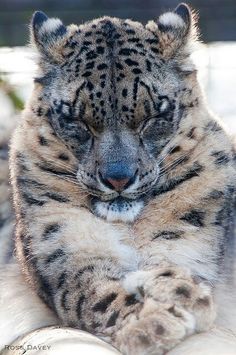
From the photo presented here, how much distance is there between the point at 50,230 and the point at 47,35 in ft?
2.54

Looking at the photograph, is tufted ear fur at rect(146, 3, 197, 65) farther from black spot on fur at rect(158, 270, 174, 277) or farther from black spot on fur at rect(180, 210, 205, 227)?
black spot on fur at rect(158, 270, 174, 277)

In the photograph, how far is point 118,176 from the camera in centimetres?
436

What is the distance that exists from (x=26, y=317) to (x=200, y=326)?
757 mm

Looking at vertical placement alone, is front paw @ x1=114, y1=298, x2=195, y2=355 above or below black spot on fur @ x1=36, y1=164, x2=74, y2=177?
below

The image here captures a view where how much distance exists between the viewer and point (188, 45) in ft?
15.8

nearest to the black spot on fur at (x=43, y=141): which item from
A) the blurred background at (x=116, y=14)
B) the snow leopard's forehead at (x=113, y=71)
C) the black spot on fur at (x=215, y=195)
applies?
the snow leopard's forehead at (x=113, y=71)

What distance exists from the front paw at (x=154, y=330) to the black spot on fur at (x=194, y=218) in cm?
61

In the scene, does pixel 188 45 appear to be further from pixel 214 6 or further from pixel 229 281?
pixel 214 6

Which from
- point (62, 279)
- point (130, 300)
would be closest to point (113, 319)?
point (130, 300)

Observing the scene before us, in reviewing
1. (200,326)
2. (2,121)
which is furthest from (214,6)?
(200,326)

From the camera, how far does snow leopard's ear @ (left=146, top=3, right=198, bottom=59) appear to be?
15.5ft

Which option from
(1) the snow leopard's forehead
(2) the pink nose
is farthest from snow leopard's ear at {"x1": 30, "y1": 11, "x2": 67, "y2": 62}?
(2) the pink nose

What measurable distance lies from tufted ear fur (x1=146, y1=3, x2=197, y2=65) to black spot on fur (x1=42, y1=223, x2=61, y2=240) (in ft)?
2.38

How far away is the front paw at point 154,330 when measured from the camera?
12.3 feet
